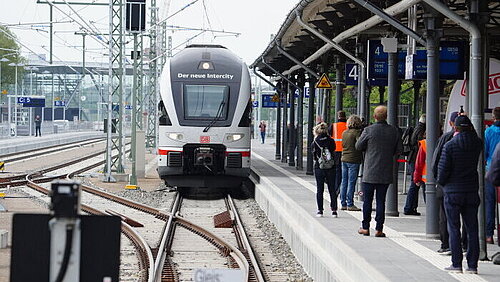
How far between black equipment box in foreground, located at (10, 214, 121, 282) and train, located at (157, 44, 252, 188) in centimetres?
1993

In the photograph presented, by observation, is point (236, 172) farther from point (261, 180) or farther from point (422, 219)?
point (422, 219)

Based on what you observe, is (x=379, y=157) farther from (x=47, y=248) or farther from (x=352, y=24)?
(x=47, y=248)

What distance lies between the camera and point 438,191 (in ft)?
37.8

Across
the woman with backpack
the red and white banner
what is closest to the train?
the woman with backpack

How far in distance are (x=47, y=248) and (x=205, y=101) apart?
20.6m

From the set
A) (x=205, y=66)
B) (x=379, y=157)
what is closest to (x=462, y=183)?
(x=379, y=157)

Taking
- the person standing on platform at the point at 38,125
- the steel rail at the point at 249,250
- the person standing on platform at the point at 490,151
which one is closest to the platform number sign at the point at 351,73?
the steel rail at the point at 249,250

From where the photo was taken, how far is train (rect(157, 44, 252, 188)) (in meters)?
24.2

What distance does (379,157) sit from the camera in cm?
1286

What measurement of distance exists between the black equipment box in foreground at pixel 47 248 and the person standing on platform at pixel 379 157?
895 centimetres

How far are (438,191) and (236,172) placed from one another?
13051 mm

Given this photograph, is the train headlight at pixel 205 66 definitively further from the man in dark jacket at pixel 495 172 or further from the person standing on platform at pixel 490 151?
the man in dark jacket at pixel 495 172

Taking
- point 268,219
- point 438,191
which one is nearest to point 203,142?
point 268,219

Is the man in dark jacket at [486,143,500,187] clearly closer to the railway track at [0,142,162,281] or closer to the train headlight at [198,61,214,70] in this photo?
the railway track at [0,142,162,281]
